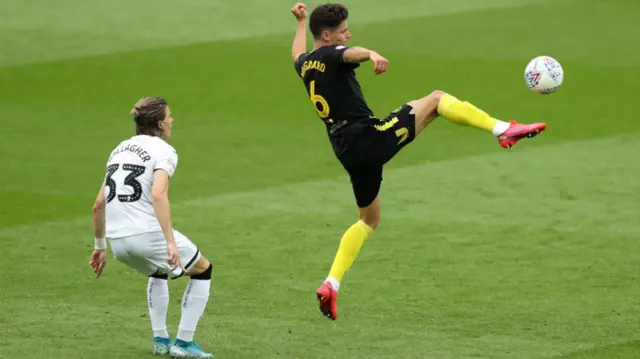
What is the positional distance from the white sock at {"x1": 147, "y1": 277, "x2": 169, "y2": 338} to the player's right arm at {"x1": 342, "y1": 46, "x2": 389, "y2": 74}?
217 cm

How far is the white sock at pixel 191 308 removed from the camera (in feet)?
31.1

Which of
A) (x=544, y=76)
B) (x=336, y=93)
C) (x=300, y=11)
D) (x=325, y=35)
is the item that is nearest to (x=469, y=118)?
(x=544, y=76)

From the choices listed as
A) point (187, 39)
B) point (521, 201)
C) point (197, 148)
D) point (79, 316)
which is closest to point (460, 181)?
point (521, 201)

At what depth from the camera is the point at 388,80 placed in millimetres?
19781

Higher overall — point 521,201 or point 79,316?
point 79,316

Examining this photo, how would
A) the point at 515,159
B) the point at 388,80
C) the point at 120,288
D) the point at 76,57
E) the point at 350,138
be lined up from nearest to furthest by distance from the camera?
1. the point at 350,138
2. the point at 120,288
3. the point at 515,159
4. the point at 388,80
5. the point at 76,57

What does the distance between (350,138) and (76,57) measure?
39.8 feet

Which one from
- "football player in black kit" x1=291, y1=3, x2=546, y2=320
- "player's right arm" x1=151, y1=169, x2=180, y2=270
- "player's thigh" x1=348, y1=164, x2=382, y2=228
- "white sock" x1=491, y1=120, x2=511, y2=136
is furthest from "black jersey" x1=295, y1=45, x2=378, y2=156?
"player's right arm" x1=151, y1=169, x2=180, y2=270

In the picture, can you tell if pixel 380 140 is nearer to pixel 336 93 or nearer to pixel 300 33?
pixel 336 93

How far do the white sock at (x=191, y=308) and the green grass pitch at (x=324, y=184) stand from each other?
1.13 ft

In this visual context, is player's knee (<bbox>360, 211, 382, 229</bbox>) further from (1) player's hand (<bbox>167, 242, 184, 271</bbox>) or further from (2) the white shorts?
(1) player's hand (<bbox>167, 242, 184, 271</bbox>)

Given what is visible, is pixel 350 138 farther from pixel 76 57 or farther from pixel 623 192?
pixel 76 57

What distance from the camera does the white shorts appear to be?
9.03 metres

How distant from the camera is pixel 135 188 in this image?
905 centimetres
